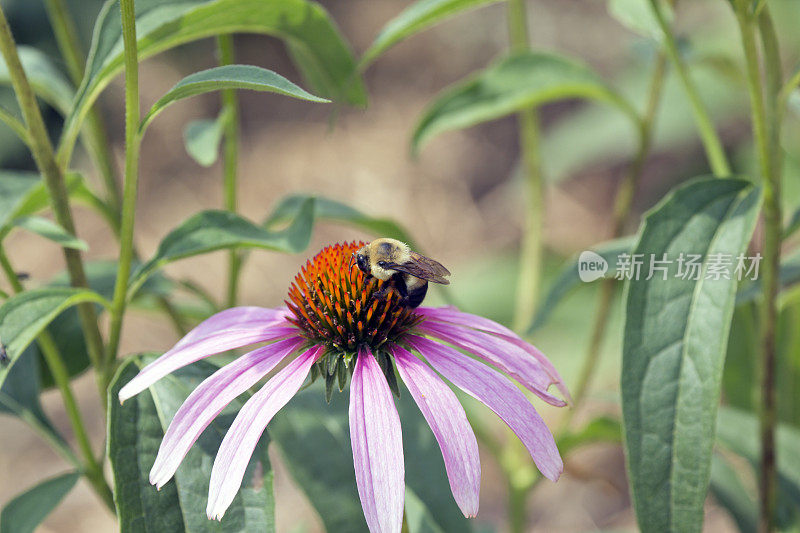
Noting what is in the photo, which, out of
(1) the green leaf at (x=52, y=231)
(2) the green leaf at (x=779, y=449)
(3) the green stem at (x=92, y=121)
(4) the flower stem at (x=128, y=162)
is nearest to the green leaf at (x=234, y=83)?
(4) the flower stem at (x=128, y=162)

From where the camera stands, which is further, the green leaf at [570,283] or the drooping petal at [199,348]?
the green leaf at [570,283]

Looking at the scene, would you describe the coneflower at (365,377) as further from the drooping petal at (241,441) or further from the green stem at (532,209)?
the green stem at (532,209)

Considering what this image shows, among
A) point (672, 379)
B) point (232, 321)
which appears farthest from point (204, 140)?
point (672, 379)

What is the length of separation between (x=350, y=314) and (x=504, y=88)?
0.40 m

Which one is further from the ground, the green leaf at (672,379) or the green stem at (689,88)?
the green stem at (689,88)

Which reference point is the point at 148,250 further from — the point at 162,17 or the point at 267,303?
the point at 162,17

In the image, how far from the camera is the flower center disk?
0.66m

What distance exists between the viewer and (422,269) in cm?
66

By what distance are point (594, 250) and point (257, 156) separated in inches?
101

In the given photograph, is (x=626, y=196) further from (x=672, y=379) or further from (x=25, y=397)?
(x=25, y=397)

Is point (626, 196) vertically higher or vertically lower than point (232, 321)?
higher

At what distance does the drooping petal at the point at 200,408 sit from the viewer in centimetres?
54

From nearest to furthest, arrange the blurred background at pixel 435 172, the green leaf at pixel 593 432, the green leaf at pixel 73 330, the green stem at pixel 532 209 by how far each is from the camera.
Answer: the green leaf at pixel 73 330 < the green leaf at pixel 593 432 < the green stem at pixel 532 209 < the blurred background at pixel 435 172

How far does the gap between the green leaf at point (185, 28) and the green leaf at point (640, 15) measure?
351 millimetres
